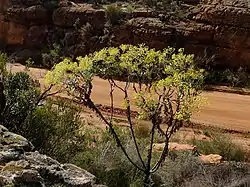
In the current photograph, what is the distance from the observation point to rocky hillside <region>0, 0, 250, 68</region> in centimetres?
2612

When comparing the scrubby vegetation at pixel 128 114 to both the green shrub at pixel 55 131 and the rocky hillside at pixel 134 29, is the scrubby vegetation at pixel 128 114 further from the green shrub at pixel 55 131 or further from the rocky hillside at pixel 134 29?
the rocky hillside at pixel 134 29

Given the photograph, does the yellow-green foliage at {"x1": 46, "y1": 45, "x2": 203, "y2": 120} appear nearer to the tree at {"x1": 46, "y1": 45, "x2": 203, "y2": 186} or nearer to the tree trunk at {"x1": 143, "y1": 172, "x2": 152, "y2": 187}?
the tree at {"x1": 46, "y1": 45, "x2": 203, "y2": 186}

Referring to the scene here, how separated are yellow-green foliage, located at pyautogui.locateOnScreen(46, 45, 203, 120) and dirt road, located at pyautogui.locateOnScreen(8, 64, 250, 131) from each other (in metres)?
8.82

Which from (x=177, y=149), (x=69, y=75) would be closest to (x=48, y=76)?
(x=69, y=75)

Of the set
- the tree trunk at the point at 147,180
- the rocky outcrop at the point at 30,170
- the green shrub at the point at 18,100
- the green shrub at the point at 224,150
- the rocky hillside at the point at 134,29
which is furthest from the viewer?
the rocky hillside at the point at 134,29

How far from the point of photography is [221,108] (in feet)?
70.2

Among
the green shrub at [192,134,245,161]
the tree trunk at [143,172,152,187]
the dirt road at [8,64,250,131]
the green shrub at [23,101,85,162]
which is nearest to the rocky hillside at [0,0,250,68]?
the dirt road at [8,64,250,131]

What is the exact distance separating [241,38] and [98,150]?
17056mm

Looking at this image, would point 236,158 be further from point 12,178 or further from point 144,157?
point 12,178

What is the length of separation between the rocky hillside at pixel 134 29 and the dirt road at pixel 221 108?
355 centimetres

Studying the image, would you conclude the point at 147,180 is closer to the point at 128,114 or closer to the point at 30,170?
the point at 128,114

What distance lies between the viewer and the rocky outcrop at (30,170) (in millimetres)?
4832

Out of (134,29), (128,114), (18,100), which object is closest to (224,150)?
(128,114)

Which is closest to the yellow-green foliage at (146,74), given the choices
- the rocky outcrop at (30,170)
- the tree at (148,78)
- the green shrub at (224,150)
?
the tree at (148,78)
